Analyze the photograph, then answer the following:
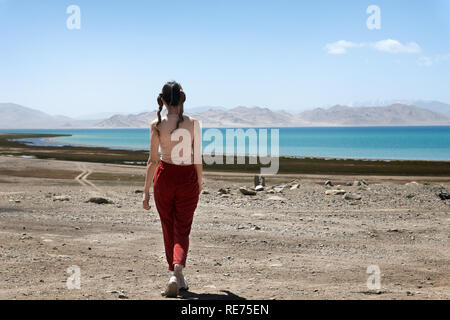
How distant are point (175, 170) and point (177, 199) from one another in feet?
1.15

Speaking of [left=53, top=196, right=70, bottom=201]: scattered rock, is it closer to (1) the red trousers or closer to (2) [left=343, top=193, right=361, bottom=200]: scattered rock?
(2) [left=343, top=193, right=361, bottom=200]: scattered rock

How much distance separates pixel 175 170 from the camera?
18.3 feet

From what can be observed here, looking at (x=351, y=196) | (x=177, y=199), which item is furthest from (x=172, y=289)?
(x=351, y=196)

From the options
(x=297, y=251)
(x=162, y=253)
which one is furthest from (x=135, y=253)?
(x=297, y=251)

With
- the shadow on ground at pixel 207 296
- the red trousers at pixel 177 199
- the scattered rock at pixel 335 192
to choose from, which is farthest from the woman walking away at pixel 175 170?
the scattered rock at pixel 335 192

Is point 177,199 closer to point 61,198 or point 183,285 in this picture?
point 183,285

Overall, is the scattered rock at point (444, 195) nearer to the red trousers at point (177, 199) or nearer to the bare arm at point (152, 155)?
the red trousers at point (177, 199)

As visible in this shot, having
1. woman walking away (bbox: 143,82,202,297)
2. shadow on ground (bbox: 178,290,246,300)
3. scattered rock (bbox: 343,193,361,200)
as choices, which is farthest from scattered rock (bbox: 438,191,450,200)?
woman walking away (bbox: 143,82,202,297)

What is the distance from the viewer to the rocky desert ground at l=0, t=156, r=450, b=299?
5.93m

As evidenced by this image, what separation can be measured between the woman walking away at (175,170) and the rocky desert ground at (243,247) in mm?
559
